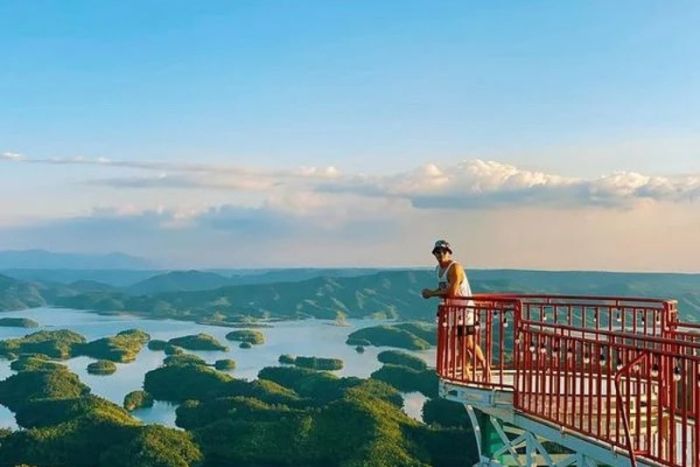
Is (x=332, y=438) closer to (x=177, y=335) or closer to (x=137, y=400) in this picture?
(x=137, y=400)

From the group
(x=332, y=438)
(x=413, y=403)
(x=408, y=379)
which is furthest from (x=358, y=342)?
(x=332, y=438)

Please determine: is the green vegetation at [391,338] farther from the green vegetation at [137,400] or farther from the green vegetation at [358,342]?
the green vegetation at [137,400]

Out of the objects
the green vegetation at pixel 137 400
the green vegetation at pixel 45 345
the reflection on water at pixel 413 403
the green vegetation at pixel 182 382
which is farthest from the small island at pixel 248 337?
the green vegetation at pixel 137 400

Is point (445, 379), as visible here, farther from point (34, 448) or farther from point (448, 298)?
point (34, 448)

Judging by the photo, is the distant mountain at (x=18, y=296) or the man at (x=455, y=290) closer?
the man at (x=455, y=290)

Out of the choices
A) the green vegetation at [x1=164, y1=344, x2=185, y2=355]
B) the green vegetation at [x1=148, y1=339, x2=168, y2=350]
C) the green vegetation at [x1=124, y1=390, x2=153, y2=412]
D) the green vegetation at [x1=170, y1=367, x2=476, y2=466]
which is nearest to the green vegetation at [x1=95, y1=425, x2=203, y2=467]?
the green vegetation at [x1=170, y1=367, x2=476, y2=466]
